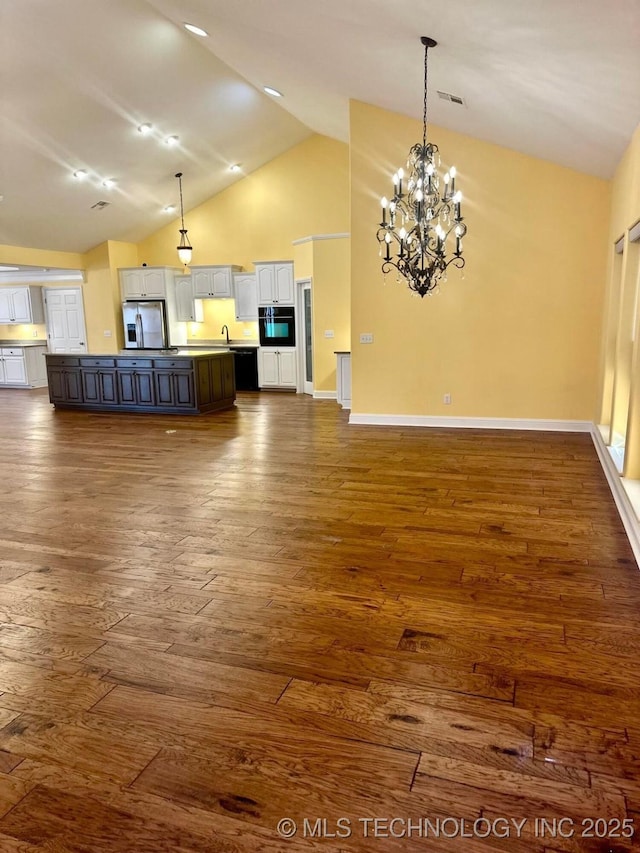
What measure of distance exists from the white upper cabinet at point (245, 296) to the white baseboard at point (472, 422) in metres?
4.41

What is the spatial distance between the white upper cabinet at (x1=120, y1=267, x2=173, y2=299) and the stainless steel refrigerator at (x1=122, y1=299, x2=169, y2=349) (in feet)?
0.42

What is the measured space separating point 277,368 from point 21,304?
594 cm

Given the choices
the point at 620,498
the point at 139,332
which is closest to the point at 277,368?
the point at 139,332

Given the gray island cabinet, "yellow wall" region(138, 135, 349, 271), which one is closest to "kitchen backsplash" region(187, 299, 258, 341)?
"yellow wall" region(138, 135, 349, 271)

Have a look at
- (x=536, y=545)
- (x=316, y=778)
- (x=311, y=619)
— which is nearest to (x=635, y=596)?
(x=536, y=545)

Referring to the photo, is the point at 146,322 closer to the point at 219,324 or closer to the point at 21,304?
the point at 219,324

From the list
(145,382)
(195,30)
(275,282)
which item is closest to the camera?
(195,30)

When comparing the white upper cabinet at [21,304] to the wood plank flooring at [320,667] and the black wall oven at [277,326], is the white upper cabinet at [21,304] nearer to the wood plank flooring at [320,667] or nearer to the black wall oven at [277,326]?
the black wall oven at [277,326]

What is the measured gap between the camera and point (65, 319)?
12000 mm

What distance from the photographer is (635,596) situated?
2.88 meters

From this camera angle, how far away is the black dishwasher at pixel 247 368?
10.9m

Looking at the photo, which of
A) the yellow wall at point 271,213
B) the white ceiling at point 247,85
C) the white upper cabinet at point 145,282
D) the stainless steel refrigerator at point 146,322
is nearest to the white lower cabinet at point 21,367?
the stainless steel refrigerator at point 146,322

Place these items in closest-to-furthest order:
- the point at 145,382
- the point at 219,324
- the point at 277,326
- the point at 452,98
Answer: the point at 452,98 → the point at 145,382 → the point at 277,326 → the point at 219,324

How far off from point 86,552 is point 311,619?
1.63 m
